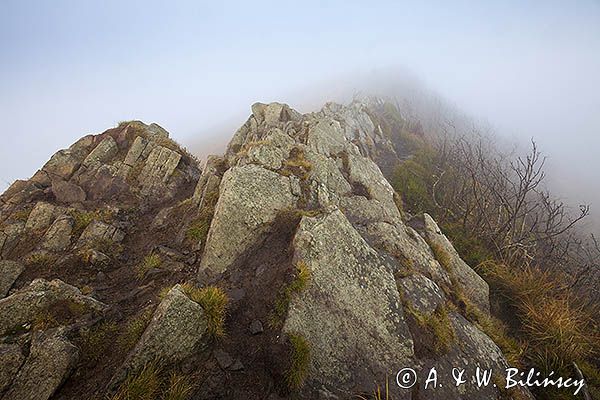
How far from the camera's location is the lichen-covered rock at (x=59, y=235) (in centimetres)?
893

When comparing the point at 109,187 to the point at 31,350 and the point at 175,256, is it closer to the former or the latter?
the point at 175,256

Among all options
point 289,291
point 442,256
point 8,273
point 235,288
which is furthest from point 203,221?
point 442,256

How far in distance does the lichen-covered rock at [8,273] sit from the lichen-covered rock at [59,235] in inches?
34.9

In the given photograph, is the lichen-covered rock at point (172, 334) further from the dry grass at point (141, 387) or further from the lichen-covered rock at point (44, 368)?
the lichen-covered rock at point (44, 368)

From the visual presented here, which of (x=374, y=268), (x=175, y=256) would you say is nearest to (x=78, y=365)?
(x=175, y=256)

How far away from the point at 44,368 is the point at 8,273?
16.6ft

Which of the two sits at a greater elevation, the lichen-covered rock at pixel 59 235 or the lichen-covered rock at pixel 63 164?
the lichen-covered rock at pixel 63 164

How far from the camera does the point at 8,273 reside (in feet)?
25.7

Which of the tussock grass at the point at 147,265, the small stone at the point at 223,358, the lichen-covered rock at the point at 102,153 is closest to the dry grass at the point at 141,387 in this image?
the small stone at the point at 223,358

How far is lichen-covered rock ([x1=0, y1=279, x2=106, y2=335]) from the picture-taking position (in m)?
5.39

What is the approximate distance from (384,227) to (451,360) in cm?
383

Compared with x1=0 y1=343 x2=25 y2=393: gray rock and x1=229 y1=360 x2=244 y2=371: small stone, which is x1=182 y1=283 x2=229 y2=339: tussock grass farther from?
x1=0 y1=343 x2=25 y2=393: gray rock

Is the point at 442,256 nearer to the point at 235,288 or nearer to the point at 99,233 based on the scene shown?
the point at 235,288

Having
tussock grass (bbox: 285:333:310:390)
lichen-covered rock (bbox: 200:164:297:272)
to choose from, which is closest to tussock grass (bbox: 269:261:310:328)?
tussock grass (bbox: 285:333:310:390)
